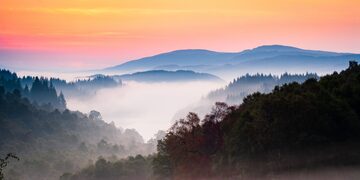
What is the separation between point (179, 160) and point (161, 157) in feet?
Result: 39.2

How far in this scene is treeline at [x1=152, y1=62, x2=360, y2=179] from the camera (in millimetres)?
55031

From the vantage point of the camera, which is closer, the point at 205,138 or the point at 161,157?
the point at 205,138

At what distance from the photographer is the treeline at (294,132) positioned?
5503cm

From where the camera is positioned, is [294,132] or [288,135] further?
[288,135]

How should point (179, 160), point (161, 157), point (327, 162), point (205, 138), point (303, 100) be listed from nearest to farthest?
point (327, 162)
point (303, 100)
point (205, 138)
point (179, 160)
point (161, 157)

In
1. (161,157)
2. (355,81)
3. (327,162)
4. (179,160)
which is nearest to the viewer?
(327,162)

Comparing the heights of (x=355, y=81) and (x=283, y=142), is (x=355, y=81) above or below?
→ above

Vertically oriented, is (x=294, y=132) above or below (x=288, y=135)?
above

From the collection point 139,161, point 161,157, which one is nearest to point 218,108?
point 161,157

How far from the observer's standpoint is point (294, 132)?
56.8 meters

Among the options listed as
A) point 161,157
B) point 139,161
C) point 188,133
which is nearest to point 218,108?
point 188,133

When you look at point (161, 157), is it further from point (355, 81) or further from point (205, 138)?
point (355, 81)

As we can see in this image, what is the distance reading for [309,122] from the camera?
5678 centimetres

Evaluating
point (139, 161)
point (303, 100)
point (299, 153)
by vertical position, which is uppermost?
point (303, 100)
